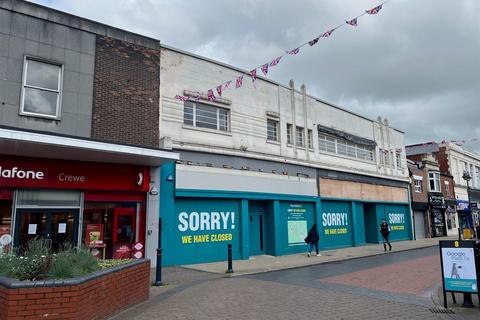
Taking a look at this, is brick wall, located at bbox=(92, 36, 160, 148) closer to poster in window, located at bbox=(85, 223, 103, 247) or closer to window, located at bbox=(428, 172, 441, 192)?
poster in window, located at bbox=(85, 223, 103, 247)

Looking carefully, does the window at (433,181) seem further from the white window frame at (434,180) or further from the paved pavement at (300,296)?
the paved pavement at (300,296)

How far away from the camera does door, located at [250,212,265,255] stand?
1931 cm

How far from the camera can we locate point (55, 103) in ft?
44.3

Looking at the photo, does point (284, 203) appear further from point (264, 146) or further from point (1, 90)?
point (1, 90)

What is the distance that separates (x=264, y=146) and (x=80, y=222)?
963 centimetres

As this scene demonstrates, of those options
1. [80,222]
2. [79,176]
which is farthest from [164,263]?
[79,176]

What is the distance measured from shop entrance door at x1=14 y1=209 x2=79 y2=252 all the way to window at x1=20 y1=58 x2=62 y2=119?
120 inches

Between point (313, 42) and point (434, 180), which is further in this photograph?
point (434, 180)

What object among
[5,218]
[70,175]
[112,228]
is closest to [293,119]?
[112,228]

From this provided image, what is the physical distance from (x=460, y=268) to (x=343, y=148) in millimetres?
18508

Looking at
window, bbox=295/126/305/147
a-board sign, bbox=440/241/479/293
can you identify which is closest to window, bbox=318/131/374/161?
window, bbox=295/126/305/147

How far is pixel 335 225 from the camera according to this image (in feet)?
79.2

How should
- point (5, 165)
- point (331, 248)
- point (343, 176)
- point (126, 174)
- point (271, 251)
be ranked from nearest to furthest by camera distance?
point (5, 165) → point (126, 174) → point (271, 251) → point (331, 248) → point (343, 176)

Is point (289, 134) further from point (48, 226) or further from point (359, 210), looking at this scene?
point (48, 226)
